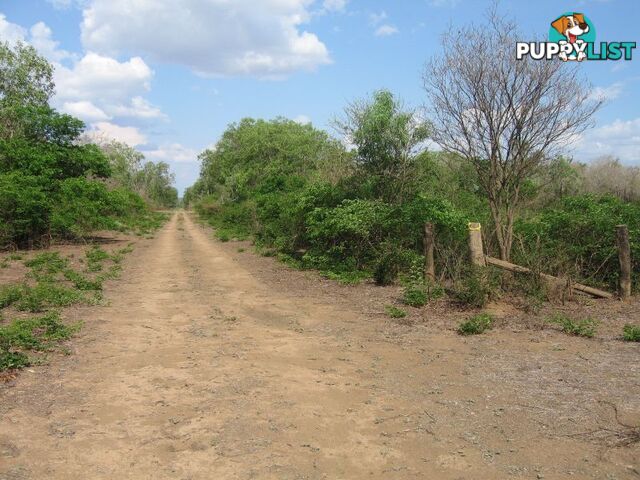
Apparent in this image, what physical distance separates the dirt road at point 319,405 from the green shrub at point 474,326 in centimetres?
21

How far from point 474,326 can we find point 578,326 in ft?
5.11

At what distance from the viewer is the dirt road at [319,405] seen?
13.4ft

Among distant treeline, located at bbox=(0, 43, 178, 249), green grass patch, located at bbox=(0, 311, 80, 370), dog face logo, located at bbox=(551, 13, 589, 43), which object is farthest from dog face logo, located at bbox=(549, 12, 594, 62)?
distant treeline, located at bbox=(0, 43, 178, 249)

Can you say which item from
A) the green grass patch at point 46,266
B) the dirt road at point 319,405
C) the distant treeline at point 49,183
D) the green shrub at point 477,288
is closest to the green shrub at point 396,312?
the dirt road at point 319,405

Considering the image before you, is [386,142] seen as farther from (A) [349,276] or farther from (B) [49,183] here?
(B) [49,183]

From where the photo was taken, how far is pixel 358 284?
13141 millimetres

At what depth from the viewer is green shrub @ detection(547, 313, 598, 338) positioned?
785 centimetres

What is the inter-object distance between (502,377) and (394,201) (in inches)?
371

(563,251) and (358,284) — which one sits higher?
(563,251)

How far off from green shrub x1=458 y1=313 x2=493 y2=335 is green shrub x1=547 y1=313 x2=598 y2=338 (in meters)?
1.13

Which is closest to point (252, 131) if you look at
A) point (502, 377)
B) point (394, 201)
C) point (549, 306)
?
point (394, 201)

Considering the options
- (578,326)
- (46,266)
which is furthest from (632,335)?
(46,266)

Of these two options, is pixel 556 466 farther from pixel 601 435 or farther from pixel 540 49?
pixel 540 49

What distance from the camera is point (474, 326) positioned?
26.7 ft
